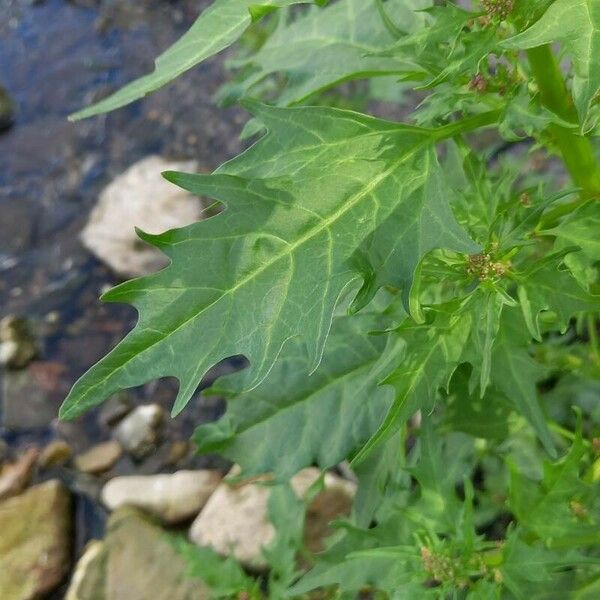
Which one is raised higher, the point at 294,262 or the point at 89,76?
the point at 294,262

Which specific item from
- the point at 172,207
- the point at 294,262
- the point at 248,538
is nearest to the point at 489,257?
the point at 294,262

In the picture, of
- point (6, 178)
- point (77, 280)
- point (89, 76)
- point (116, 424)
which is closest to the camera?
point (116, 424)

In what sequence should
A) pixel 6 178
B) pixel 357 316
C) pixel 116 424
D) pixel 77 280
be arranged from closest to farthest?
pixel 357 316, pixel 116 424, pixel 77 280, pixel 6 178

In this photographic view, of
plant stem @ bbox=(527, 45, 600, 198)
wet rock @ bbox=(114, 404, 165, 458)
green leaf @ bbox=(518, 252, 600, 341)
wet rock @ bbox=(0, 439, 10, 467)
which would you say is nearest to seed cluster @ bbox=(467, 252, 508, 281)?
green leaf @ bbox=(518, 252, 600, 341)

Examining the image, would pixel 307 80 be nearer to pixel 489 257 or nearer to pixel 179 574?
pixel 489 257

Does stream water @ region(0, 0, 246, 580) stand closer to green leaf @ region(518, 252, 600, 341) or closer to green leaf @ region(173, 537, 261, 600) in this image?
green leaf @ region(173, 537, 261, 600)

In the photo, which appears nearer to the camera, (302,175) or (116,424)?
(302,175)

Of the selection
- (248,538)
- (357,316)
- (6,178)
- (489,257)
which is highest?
(489,257)

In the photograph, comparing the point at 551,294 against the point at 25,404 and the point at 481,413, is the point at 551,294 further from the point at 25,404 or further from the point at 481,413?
the point at 25,404

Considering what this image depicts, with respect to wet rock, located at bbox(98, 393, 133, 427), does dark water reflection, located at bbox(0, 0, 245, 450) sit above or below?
above
